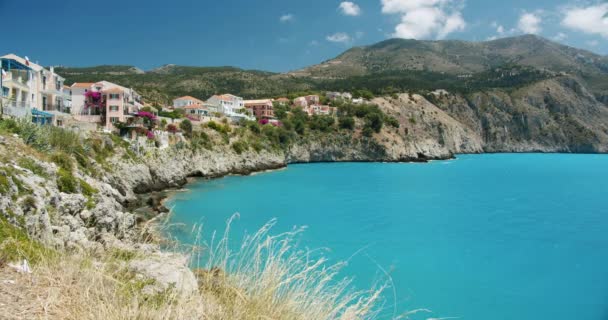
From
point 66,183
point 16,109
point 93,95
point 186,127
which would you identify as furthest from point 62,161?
point 186,127

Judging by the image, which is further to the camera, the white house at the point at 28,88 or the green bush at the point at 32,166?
the white house at the point at 28,88

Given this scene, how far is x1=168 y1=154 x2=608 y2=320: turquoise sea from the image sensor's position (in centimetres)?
1302

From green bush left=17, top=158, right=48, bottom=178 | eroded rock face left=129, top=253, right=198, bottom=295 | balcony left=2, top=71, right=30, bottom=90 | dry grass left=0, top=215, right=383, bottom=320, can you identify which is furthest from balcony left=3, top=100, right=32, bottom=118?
dry grass left=0, top=215, right=383, bottom=320

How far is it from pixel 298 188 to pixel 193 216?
54.4 feet

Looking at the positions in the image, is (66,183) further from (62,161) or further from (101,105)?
(101,105)

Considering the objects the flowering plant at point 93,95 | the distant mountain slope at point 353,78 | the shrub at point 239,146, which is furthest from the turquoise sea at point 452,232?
the distant mountain slope at point 353,78

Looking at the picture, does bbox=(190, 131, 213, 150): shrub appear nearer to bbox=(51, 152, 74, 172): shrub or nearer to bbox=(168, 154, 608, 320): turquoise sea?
bbox=(168, 154, 608, 320): turquoise sea

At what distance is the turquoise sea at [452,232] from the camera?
13023mm

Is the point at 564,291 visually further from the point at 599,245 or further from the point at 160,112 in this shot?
the point at 160,112

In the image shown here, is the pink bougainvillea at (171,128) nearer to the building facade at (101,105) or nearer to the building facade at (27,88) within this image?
the building facade at (101,105)

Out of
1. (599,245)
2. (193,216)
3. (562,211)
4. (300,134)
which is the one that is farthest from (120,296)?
(300,134)

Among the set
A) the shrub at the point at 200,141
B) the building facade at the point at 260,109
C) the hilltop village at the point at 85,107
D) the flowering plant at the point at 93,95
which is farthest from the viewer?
the building facade at the point at 260,109

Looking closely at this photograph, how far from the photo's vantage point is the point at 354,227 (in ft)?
73.0

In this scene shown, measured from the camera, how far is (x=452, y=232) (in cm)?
2220
